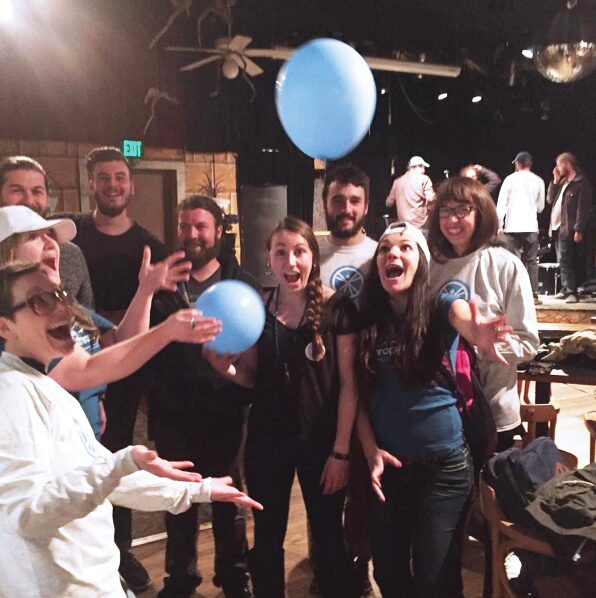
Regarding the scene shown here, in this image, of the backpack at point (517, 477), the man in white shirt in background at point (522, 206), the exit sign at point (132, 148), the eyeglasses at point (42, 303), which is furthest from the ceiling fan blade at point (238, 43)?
the eyeglasses at point (42, 303)

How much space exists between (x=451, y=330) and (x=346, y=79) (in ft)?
2.70

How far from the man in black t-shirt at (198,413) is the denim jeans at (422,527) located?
0.60 meters

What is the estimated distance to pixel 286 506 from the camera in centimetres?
192

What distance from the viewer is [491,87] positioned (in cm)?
860

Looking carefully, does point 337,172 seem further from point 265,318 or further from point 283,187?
point 283,187

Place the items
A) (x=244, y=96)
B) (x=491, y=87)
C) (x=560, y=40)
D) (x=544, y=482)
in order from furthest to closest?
(x=491, y=87) → (x=244, y=96) → (x=560, y=40) → (x=544, y=482)

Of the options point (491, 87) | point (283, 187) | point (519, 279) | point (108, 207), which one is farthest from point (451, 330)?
point (491, 87)

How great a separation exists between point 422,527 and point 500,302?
30.6 inches

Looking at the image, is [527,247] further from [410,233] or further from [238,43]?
[410,233]

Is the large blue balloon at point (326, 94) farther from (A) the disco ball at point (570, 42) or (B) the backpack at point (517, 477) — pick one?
(A) the disco ball at point (570, 42)

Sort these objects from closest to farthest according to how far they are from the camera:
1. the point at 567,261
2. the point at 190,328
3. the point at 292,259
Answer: the point at 190,328
the point at 292,259
the point at 567,261

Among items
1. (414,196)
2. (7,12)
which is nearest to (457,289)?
(414,196)

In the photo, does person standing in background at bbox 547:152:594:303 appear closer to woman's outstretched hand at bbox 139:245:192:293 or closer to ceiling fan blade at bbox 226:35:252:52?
ceiling fan blade at bbox 226:35:252:52

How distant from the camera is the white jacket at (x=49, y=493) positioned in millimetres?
1033
